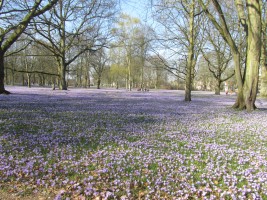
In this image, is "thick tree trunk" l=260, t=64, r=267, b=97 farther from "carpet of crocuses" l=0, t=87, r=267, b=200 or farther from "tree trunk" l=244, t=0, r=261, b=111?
"carpet of crocuses" l=0, t=87, r=267, b=200

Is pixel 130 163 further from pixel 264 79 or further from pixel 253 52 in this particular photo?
pixel 264 79

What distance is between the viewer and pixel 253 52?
12.1 meters

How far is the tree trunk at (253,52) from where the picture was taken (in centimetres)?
1189

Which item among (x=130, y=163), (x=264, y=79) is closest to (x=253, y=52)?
(x=130, y=163)

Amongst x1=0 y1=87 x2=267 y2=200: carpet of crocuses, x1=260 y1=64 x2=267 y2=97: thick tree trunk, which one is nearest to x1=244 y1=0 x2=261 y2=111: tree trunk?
x1=0 y1=87 x2=267 y2=200: carpet of crocuses

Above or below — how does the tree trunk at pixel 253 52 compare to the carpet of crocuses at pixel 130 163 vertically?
above

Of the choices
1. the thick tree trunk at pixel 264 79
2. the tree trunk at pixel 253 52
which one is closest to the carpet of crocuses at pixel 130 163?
the tree trunk at pixel 253 52

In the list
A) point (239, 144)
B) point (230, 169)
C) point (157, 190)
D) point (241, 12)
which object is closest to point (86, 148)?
point (157, 190)

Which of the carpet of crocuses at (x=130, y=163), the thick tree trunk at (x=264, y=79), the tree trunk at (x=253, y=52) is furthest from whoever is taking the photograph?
the thick tree trunk at (x=264, y=79)

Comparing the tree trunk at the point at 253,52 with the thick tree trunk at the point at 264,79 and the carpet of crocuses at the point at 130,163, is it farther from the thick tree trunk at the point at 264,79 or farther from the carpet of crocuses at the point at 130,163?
the thick tree trunk at the point at 264,79

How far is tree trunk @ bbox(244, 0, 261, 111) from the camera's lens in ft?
39.0

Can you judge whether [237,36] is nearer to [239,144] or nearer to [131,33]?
[131,33]

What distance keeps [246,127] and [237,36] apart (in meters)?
29.8

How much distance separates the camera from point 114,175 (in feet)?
11.2
